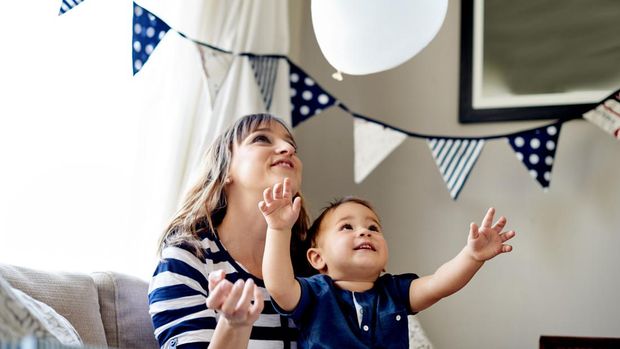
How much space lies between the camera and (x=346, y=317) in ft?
5.41

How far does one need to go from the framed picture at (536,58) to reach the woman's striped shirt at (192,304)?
128 centimetres

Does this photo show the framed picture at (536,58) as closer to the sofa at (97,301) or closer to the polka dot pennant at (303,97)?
the polka dot pennant at (303,97)

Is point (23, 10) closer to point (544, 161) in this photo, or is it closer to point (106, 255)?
point (106, 255)

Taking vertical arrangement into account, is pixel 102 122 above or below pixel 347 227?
above

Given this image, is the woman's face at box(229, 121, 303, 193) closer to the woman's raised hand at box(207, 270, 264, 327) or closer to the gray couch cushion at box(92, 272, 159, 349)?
the gray couch cushion at box(92, 272, 159, 349)

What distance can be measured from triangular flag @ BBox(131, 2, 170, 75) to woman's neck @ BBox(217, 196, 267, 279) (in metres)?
0.49

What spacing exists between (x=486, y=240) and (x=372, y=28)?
57cm

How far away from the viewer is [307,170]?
9.36ft

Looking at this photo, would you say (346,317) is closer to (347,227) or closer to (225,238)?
(347,227)

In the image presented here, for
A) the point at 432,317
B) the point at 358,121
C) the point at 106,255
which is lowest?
the point at 432,317

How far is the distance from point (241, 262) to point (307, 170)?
1.08m

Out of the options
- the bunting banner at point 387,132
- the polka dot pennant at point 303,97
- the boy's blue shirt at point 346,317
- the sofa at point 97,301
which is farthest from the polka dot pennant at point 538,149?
the sofa at point 97,301

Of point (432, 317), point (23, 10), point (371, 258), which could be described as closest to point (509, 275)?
point (432, 317)

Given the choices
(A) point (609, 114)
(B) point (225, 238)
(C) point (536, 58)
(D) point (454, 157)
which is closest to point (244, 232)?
(B) point (225, 238)
